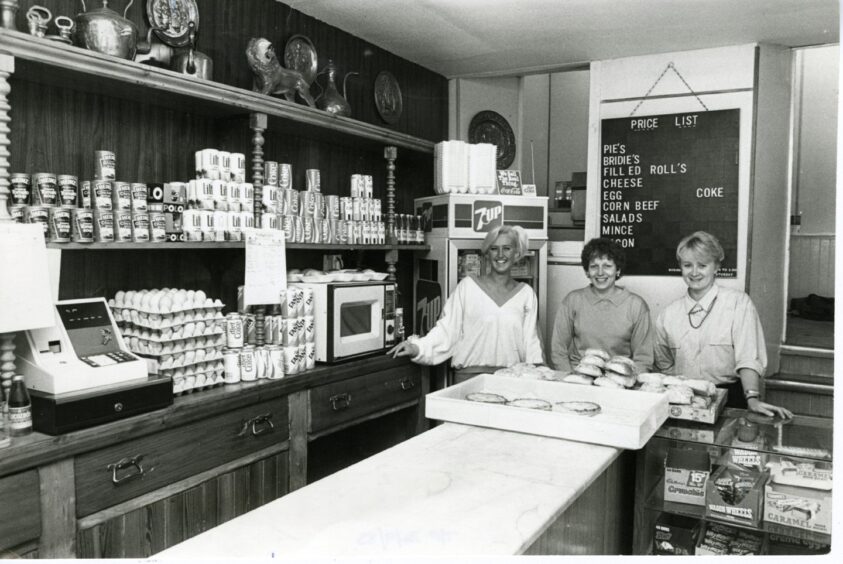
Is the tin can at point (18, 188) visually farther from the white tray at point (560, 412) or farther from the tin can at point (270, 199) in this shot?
the white tray at point (560, 412)

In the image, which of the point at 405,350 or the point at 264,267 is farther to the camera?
the point at 405,350

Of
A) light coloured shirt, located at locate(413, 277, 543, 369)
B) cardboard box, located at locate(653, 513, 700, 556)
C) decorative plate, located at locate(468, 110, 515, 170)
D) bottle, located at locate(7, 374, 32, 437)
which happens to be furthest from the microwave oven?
decorative plate, located at locate(468, 110, 515, 170)

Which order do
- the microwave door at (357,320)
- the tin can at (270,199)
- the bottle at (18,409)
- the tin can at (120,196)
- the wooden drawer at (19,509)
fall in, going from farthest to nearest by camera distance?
1. the microwave door at (357,320)
2. the tin can at (270,199)
3. the tin can at (120,196)
4. the bottle at (18,409)
5. the wooden drawer at (19,509)

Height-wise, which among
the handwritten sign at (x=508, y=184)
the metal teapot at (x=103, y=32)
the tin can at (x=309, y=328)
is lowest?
the tin can at (x=309, y=328)

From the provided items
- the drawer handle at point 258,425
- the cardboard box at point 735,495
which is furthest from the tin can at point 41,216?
the cardboard box at point 735,495

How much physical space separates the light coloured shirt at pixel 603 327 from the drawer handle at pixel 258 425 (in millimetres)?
1575

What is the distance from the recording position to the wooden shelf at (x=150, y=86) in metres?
2.14

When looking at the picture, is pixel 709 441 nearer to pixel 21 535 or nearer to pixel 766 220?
pixel 21 535

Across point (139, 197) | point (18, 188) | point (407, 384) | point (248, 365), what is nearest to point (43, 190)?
point (18, 188)

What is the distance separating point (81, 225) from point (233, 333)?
0.75 metres

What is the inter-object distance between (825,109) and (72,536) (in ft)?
20.2

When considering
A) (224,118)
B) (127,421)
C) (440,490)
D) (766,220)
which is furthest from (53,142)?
(766,220)

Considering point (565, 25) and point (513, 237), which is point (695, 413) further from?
point (565, 25)

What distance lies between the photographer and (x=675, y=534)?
231cm
